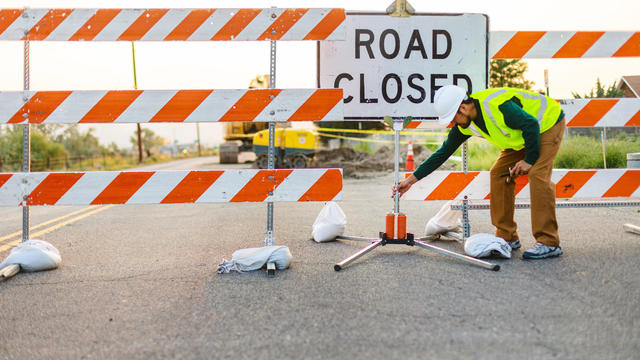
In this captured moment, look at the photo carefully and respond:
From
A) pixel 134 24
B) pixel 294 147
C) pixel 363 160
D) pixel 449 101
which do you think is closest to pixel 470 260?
pixel 449 101

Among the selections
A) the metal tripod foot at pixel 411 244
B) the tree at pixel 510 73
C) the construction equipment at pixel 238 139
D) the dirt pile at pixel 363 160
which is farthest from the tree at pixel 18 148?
the metal tripod foot at pixel 411 244

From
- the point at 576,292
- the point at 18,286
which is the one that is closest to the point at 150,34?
the point at 18,286

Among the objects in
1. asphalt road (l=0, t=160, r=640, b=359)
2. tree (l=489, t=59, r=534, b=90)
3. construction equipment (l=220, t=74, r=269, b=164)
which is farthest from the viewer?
tree (l=489, t=59, r=534, b=90)

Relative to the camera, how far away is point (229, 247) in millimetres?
4832

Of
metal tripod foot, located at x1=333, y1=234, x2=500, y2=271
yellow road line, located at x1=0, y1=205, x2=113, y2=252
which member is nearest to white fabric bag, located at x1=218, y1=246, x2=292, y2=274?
metal tripod foot, located at x1=333, y1=234, x2=500, y2=271

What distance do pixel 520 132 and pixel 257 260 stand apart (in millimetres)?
2389

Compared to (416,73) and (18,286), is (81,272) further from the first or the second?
(416,73)

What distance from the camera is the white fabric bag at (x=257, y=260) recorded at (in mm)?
3826

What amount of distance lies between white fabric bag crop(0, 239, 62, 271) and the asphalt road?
8 centimetres

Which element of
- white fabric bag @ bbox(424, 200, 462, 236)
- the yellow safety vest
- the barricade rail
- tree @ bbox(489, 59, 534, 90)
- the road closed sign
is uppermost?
tree @ bbox(489, 59, 534, 90)

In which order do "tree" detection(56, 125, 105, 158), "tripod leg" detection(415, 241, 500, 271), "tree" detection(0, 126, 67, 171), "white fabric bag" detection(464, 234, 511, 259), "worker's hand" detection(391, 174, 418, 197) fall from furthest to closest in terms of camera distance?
"tree" detection(56, 125, 105, 158), "tree" detection(0, 126, 67, 171), "worker's hand" detection(391, 174, 418, 197), "white fabric bag" detection(464, 234, 511, 259), "tripod leg" detection(415, 241, 500, 271)

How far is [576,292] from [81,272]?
3.64 m

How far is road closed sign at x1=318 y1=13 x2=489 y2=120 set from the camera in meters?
4.54

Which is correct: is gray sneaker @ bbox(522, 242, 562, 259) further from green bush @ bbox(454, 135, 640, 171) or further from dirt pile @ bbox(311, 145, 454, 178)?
dirt pile @ bbox(311, 145, 454, 178)
